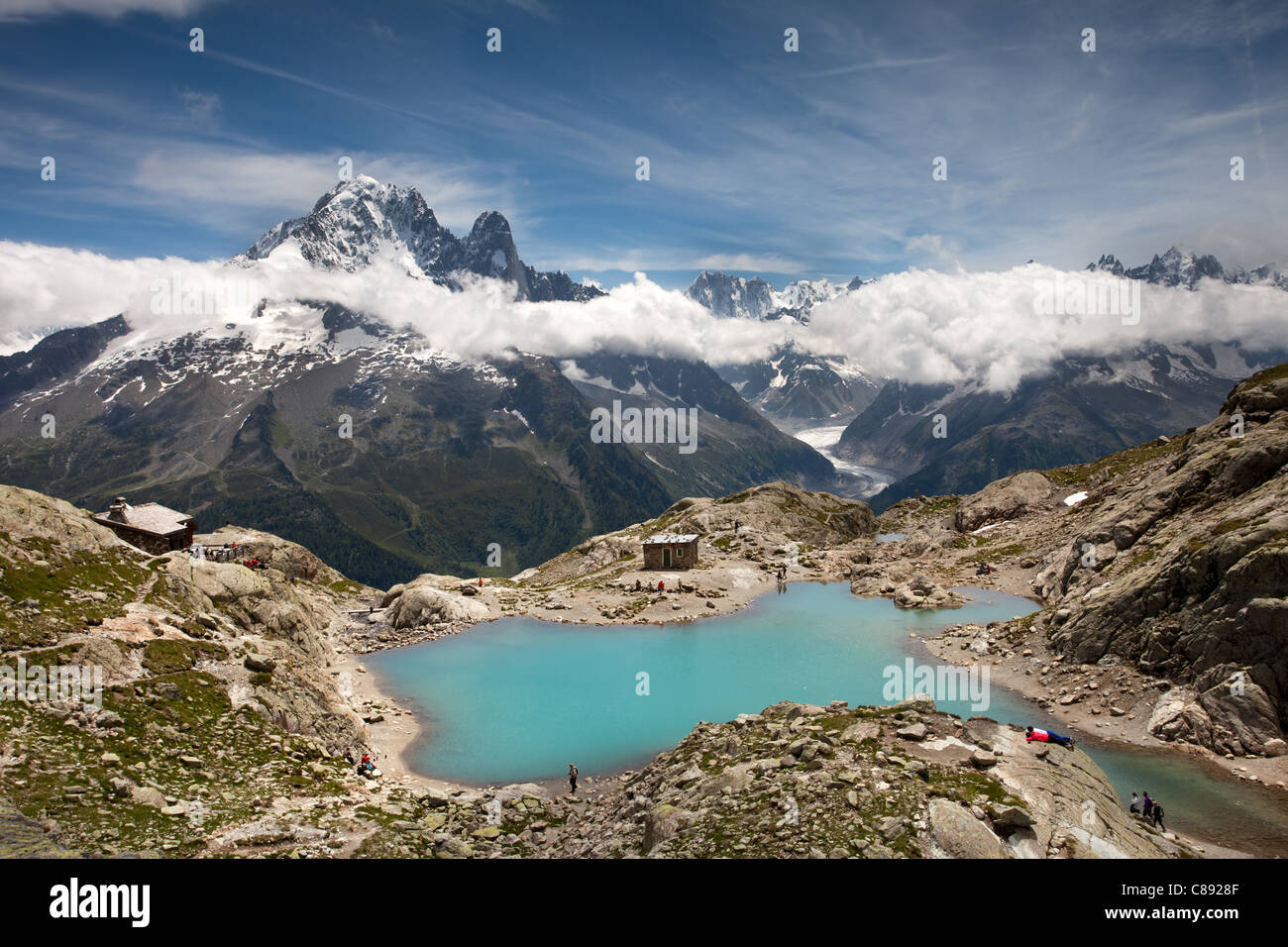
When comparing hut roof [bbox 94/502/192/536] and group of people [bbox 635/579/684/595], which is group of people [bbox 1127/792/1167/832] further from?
hut roof [bbox 94/502/192/536]

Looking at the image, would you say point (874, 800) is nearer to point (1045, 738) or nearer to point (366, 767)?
point (1045, 738)

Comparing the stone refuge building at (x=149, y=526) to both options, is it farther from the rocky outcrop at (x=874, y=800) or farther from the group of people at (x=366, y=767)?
the rocky outcrop at (x=874, y=800)

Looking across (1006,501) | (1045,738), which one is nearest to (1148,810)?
(1045,738)

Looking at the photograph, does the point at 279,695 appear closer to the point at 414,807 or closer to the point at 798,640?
the point at 414,807

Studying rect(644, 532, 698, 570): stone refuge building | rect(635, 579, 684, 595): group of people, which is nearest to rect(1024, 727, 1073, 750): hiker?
rect(635, 579, 684, 595): group of people
